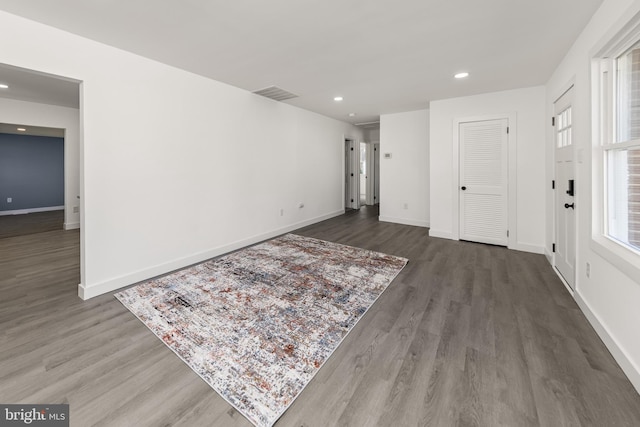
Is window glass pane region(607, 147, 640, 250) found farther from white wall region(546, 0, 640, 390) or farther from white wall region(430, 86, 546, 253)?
white wall region(430, 86, 546, 253)

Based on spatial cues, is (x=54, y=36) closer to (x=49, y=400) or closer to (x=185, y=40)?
(x=185, y=40)

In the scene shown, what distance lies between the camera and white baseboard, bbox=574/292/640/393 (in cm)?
156

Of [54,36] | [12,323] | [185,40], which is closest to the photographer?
[12,323]

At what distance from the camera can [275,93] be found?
444cm

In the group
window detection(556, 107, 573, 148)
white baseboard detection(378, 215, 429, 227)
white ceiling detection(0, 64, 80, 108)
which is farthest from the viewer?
white baseboard detection(378, 215, 429, 227)

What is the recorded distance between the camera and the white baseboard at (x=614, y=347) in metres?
1.56

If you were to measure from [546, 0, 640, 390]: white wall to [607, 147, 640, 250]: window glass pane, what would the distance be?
0.43 ft

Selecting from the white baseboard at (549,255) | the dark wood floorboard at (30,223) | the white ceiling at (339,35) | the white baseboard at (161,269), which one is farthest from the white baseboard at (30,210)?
the white baseboard at (549,255)

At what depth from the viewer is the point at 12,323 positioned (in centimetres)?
223

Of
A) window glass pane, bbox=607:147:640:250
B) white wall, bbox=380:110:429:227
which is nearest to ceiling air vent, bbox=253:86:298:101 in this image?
white wall, bbox=380:110:429:227

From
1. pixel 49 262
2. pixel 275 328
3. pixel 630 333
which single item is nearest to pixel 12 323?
pixel 49 262

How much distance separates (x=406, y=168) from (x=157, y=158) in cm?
471

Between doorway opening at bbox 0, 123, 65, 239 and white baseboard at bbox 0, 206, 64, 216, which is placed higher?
doorway opening at bbox 0, 123, 65, 239

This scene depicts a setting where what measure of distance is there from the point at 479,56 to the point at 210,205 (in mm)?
3824
